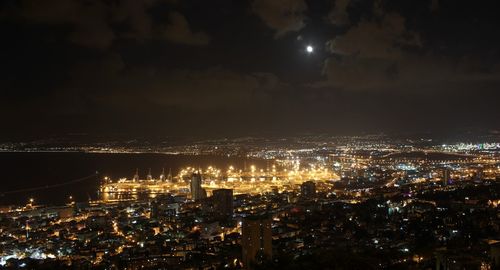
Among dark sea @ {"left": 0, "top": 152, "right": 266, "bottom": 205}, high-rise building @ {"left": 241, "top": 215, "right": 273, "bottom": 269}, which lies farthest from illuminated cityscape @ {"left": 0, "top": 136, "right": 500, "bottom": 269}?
dark sea @ {"left": 0, "top": 152, "right": 266, "bottom": 205}

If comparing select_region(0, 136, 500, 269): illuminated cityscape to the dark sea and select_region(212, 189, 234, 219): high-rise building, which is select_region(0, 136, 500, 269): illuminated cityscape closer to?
select_region(212, 189, 234, 219): high-rise building

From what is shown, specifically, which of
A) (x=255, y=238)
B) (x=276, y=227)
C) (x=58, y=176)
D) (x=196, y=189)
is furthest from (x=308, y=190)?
(x=58, y=176)

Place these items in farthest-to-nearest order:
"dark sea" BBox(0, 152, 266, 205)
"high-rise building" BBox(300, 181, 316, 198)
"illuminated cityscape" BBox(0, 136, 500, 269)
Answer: "dark sea" BBox(0, 152, 266, 205)
"high-rise building" BBox(300, 181, 316, 198)
"illuminated cityscape" BBox(0, 136, 500, 269)

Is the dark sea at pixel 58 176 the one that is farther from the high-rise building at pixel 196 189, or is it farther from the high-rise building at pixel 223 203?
the high-rise building at pixel 223 203

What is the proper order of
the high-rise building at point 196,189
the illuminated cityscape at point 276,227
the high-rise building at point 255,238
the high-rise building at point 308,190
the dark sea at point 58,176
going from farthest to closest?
the dark sea at point 58,176 → the high-rise building at point 196,189 → the high-rise building at point 308,190 → the high-rise building at point 255,238 → the illuminated cityscape at point 276,227

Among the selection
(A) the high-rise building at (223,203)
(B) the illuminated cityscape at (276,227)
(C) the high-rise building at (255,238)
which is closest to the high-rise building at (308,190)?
(B) the illuminated cityscape at (276,227)

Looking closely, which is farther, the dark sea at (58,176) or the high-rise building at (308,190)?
the dark sea at (58,176)

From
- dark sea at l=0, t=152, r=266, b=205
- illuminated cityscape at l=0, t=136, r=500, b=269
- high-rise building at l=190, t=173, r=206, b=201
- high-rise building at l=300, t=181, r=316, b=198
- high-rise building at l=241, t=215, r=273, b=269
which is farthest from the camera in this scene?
dark sea at l=0, t=152, r=266, b=205

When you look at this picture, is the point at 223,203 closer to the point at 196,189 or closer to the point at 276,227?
the point at 196,189
